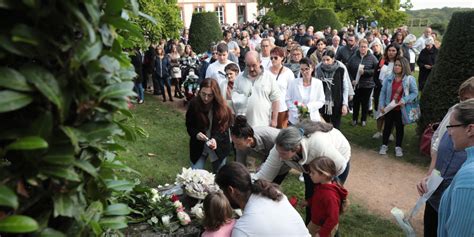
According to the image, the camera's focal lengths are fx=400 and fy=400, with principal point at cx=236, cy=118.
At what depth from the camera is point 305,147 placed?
153 inches

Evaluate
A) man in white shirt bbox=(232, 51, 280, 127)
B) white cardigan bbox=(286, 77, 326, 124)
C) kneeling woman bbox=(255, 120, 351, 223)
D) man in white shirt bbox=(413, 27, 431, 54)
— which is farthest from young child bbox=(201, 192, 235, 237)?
man in white shirt bbox=(413, 27, 431, 54)

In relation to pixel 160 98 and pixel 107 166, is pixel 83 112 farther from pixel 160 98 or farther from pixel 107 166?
pixel 160 98

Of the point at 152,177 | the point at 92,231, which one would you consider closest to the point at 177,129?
the point at 152,177

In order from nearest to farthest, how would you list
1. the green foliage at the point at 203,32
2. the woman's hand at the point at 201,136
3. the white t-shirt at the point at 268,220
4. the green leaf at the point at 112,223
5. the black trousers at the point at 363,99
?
1. the green leaf at the point at 112,223
2. the white t-shirt at the point at 268,220
3. the woman's hand at the point at 201,136
4. the black trousers at the point at 363,99
5. the green foliage at the point at 203,32

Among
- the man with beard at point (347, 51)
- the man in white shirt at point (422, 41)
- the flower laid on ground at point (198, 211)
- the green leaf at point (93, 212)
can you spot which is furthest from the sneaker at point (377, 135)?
the green leaf at point (93, 212)

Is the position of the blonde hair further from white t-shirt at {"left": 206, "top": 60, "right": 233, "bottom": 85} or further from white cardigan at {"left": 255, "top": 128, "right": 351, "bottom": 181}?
white t-shirt at {"left": 206, "top": 60, "right": 233, "bottom": 85}

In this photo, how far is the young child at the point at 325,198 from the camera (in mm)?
3658

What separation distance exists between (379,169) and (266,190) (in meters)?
4.60

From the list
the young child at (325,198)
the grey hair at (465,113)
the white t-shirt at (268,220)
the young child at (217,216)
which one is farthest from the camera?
the young child at (325,198)

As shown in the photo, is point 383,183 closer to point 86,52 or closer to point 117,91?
point 117,91

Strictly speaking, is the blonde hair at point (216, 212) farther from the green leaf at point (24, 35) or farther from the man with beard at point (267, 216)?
the green leaf at point (24, 35)

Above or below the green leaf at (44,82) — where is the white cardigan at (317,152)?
below

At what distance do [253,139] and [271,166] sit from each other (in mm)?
468

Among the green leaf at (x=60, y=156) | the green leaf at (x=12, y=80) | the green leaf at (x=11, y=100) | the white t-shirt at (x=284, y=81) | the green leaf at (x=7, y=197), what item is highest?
the green leaf at (x=12, y=80)
